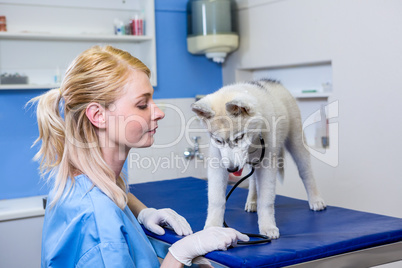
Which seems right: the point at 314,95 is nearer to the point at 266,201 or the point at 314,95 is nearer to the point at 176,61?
the point at 176,61

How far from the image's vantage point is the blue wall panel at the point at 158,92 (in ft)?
9.69

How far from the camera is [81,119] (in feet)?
4.05

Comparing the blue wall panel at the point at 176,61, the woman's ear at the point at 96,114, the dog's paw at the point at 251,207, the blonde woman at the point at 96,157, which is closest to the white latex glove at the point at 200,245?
the blonde woman at the point at 96,157

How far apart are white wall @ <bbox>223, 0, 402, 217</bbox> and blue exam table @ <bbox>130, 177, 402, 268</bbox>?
2.81 feet

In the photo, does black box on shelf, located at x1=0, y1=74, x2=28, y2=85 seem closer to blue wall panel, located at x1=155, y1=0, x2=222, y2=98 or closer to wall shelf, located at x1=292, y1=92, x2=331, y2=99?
blue wall panel, located at x1=155, y1=0, x2=222, y2=98

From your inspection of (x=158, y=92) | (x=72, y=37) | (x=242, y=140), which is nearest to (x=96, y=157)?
(x=242, y=140)

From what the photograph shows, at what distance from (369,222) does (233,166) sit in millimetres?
469

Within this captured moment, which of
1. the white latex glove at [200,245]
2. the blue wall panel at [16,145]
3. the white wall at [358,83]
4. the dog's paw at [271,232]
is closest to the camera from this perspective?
the white latex glove at [200,245]

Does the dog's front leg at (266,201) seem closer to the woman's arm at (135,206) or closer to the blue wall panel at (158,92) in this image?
the woman's arm at (135,206)

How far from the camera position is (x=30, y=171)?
3.04m

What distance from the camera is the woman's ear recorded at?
121 centimetres

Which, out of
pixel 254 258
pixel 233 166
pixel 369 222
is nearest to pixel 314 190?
pixel 369 222

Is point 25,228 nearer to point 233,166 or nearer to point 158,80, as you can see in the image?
point 158,80

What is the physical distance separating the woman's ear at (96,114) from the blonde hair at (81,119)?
1cm
